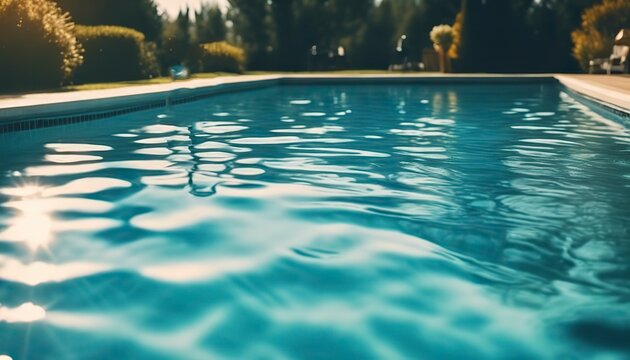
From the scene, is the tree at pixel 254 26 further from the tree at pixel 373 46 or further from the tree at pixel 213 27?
the tree at pixel 373 46

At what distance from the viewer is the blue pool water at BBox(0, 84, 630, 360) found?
9.86ft

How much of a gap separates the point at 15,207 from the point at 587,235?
4256 mm

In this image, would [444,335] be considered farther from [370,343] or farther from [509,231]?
[509,231]

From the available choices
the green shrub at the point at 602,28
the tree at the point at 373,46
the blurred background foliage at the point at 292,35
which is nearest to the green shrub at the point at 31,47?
the blurred background foliage at the point at 292,35

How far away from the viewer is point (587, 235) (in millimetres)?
4449

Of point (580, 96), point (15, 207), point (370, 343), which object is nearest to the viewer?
point (370, 343)

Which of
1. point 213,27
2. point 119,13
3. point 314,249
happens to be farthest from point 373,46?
point 314,249

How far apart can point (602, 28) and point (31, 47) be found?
17200 millimetres

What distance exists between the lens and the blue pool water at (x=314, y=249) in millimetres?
3004

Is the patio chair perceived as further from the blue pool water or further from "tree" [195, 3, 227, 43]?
"tree" [195, 3, 227, 43]

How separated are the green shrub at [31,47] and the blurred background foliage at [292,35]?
2cm

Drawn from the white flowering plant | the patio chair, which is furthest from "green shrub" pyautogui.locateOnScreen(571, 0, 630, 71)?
the white flowering plant

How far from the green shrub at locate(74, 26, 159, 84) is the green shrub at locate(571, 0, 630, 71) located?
45.9ft

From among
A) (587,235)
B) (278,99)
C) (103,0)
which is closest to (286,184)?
(587,235)
